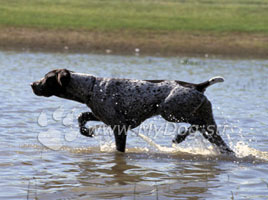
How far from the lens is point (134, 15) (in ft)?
101

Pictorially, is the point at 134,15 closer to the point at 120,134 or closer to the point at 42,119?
the point at 42,119

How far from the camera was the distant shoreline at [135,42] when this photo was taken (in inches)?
985

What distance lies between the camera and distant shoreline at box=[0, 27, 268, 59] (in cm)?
2502

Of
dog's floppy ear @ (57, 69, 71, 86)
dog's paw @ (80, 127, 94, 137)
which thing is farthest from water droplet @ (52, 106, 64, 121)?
dog's floppy ear @ (57, 69, 71, 86)

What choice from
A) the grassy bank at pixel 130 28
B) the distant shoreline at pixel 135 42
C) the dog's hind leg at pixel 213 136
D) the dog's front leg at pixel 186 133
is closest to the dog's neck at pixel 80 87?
the dog's front leg at pixel 186 133

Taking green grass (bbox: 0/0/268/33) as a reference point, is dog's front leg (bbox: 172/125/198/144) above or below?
below

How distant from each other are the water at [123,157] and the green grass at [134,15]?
1193cm

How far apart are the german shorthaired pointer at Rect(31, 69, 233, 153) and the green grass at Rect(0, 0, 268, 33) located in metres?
18.4

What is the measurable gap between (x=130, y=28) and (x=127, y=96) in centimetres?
1882

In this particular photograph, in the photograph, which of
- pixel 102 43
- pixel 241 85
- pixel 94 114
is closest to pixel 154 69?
pixel 241 85

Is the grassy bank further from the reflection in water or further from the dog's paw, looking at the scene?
the reflection in water

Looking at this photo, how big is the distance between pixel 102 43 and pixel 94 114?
17103mm

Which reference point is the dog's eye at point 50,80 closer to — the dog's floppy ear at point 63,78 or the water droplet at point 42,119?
the dog's floppy ear at point 63,78

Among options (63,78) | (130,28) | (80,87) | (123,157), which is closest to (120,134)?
(123,157)
